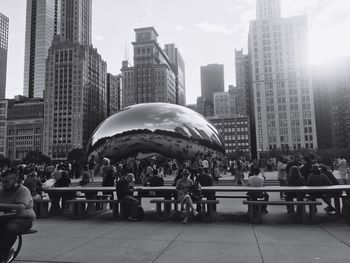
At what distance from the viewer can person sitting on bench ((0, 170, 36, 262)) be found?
14.4ft

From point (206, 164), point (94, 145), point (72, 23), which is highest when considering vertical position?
point (72, 23)

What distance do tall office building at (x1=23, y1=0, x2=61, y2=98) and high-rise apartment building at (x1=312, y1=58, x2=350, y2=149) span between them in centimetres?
A: 14419

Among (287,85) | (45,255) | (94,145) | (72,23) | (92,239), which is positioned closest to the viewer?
(45,255)

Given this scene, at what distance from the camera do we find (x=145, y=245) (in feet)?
19.3

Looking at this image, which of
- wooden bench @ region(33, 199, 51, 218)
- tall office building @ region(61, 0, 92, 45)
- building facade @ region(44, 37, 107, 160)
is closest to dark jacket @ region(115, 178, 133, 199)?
wooden bench @ region(33, 199, 51, 218)

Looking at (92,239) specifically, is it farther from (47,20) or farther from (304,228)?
(47,20)

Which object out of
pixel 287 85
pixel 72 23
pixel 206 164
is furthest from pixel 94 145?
pixel 72 23

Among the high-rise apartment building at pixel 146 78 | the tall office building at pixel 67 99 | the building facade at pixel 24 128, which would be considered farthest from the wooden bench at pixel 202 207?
the building facade at pixel 24 128

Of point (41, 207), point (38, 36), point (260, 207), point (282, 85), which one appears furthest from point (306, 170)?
point (38, 36)

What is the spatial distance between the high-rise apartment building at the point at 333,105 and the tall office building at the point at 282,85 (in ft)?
66.1

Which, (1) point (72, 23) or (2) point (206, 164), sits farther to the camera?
(1) point (72, 23)

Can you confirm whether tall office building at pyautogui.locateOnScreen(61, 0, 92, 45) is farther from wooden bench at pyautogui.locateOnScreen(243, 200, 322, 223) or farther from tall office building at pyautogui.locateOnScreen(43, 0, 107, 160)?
wooden bench at pyautogui.locateOnScreen(243, 200, 322, 223)

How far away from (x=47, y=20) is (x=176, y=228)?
19360 cm

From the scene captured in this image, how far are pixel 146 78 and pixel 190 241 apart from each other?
442ft
